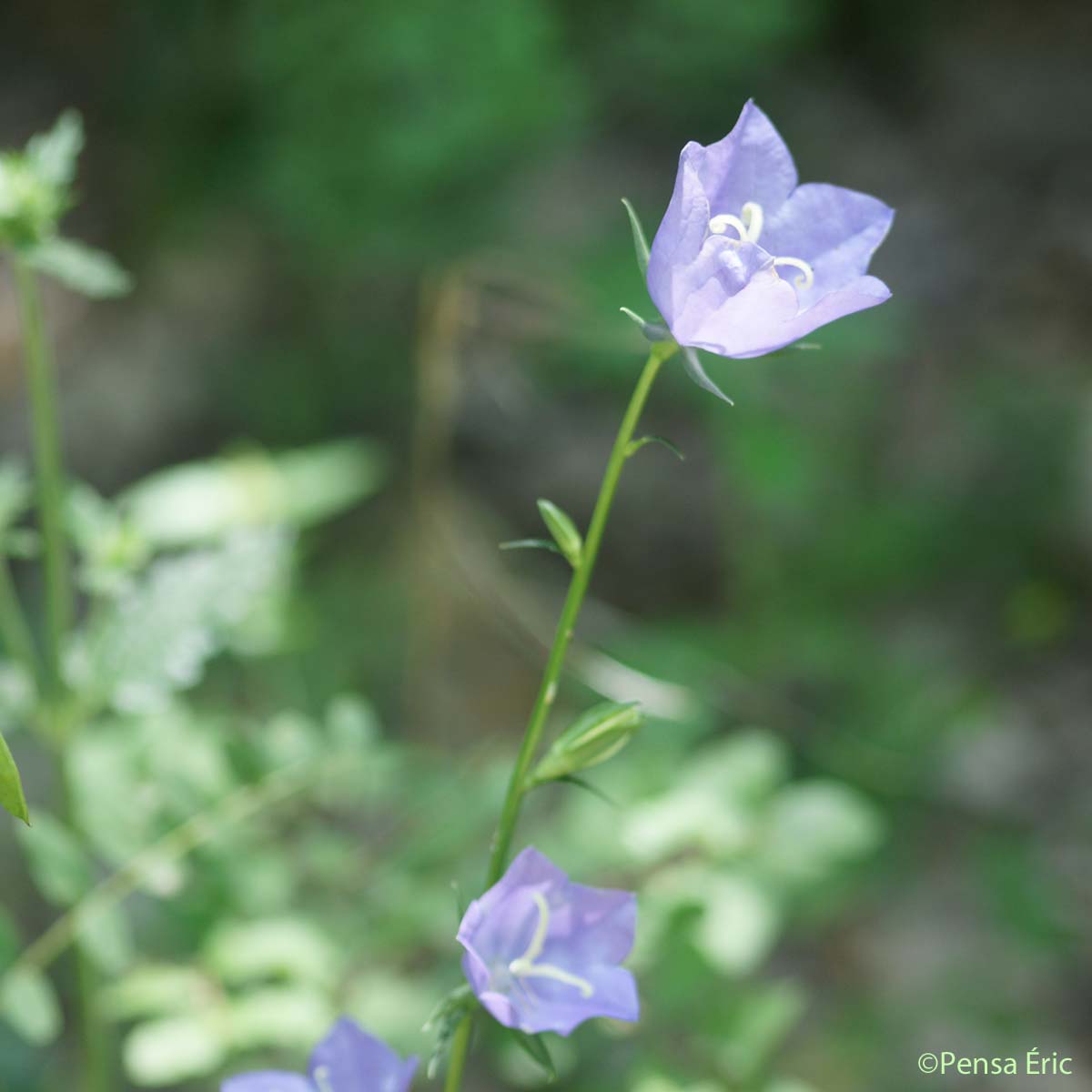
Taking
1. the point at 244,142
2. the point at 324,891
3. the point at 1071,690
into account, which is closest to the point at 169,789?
the point at 324,891

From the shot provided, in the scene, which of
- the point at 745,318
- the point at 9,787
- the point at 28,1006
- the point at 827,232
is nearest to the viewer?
the point at 9,787

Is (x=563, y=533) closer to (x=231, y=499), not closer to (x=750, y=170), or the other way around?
(x=750, y=170)

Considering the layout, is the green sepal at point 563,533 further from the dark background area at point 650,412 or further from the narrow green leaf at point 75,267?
the dark background area at point 650,412

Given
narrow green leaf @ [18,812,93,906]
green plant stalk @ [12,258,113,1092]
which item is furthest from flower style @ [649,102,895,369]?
narrow green leaf @ [18,812,93,906]

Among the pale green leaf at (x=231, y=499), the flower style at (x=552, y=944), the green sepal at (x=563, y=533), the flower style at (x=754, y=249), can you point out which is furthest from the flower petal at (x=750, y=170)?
the pale green leaf at (x=231, y=499)

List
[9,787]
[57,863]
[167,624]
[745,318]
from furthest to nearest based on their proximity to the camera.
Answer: [167,624]
[57,863]
[745,318]
[9,787]

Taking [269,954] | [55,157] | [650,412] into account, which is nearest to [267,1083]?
[269,954]

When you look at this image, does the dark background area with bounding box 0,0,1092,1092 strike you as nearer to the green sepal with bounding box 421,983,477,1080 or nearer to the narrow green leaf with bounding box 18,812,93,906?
the narrow green leaf with bounding box 18,812,93,906
